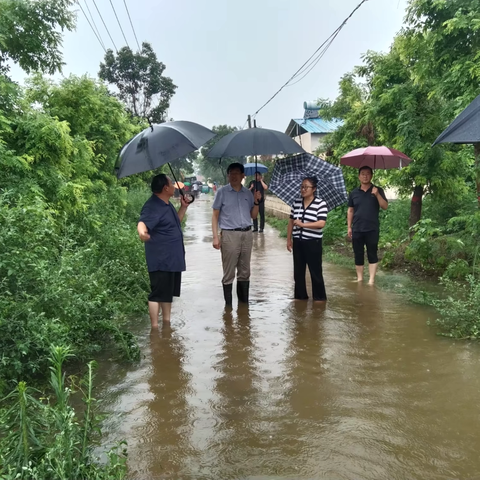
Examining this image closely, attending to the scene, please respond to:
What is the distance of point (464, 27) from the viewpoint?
6129 mm

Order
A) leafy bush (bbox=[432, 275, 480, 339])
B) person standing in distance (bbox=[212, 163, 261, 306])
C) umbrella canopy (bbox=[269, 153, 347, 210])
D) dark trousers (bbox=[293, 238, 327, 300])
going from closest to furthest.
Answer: leafy bush (bbox=[432, 275, 480, 339]) → person standing in distance (bbox=[212, 163, 261, 306]) → dark trousers (bbox=[293, 238, 327, 300]) → umbrella canopy (bbox=[269, 153, 347, 210])

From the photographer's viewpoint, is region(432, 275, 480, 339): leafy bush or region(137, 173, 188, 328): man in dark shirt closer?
region(432, 275, 480, 339): leafy bush

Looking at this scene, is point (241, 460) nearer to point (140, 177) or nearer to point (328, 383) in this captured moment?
point (328, 383)

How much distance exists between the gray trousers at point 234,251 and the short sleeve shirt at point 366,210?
6.35ft

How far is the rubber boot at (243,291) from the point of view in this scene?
21.0 ft

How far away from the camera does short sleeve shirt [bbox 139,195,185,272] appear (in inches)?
202

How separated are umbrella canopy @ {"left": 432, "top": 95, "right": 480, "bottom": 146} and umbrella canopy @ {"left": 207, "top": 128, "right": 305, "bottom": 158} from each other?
81.6 inches

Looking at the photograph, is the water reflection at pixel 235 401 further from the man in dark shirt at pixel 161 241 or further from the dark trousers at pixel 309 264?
the dark trousers at pixel 309 264

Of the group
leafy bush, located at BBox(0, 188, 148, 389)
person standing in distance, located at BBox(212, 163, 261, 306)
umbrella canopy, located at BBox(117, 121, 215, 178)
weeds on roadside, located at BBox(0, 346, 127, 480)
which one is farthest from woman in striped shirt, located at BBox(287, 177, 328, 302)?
weeds on roadside, located at BBox(0, 346, 127, 480)

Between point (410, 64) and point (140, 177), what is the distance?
1010cm

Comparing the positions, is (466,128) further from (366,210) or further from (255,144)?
(366,210)

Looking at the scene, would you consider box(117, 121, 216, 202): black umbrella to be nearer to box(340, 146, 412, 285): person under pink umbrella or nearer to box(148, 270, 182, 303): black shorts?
box(148, 270, 182, 303): black shorts

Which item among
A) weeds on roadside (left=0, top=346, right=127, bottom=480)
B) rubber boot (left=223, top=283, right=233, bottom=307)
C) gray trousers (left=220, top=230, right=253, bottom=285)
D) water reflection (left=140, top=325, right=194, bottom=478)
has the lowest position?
water reflection (left=140, top=325, right=194, bottom=478)

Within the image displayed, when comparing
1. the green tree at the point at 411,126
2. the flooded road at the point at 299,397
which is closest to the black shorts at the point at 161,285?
the flooded road at the point at 299,397
